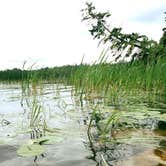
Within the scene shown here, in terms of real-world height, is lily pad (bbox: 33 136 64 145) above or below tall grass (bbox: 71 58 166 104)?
below

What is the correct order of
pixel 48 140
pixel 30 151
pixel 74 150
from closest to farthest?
pixel 30 151
pixel 74 150
pixel 48 140

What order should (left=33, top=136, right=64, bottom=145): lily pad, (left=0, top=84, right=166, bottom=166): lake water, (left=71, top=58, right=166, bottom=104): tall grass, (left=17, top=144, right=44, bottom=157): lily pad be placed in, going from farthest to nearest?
(left=71, top=58, right=166, bottom=104): tall grass → (left=33, top=136, right=64, bottom=145): lily pad → (left=17, top=144, right=44, bottom=157): lily pad → (left=0, top=84, right=166, bottom=166): lake water

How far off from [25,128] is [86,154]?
4.53 ft

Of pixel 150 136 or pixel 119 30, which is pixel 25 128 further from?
pixel 119 30

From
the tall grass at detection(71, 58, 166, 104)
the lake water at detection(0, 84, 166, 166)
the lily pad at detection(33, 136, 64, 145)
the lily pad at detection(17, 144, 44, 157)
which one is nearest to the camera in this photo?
the lake water at detection(0, 84, 166, 166)

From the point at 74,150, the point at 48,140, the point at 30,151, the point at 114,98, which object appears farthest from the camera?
the point at 114,98

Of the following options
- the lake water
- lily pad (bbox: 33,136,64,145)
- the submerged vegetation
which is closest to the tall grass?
the submerged vegetation

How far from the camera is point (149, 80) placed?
286 inches

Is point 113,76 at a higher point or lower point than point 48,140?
higher

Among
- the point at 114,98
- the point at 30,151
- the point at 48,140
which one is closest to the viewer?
the point at 30,151

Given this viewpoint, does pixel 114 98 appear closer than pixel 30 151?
No

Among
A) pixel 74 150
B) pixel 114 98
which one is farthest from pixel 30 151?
pixel 114 98

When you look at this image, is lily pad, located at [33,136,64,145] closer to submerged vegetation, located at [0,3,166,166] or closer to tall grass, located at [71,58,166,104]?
submerged vegetation, located at [0,3,166,166]

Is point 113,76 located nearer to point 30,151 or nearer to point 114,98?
point 114,98
